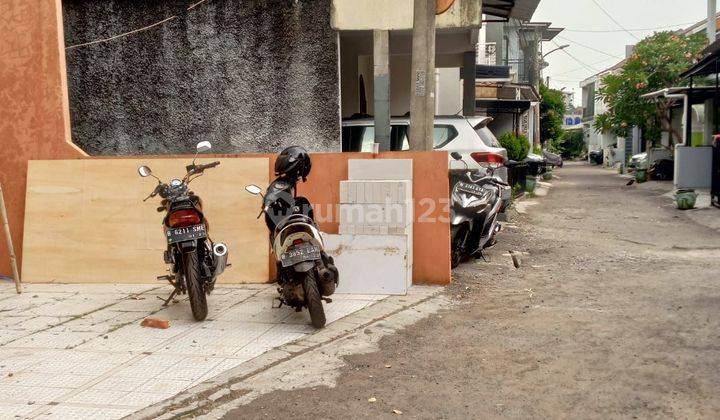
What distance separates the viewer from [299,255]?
17.1ft

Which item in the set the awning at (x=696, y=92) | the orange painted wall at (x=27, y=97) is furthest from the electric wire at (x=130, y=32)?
the awning at (x=696, y=92)

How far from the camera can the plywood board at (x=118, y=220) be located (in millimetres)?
7176

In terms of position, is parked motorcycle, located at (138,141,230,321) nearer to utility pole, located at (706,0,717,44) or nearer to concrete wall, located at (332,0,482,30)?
concrete wall, located at (332,0,482,30)

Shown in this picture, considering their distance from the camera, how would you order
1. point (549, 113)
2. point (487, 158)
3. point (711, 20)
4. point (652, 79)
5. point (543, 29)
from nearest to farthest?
point (487, 158) → point (711, 20) → point (652, 79) → point (543, 29) → point (549, 113)

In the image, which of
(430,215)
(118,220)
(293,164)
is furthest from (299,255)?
(118,220)

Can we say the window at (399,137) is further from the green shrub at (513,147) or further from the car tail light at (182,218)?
the green shrub at (513,147)

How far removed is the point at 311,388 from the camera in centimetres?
421

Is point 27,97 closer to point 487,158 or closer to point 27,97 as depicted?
Result: point 27,97

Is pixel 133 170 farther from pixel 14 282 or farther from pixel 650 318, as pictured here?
pixel 650 318

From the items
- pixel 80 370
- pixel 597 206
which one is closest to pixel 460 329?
pixel 80 370

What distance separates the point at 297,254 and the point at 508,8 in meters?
8.08

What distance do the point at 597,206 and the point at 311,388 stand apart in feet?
42.6

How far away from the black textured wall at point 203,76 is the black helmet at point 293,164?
3.32m

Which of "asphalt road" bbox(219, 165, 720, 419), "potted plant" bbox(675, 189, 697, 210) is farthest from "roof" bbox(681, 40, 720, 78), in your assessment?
"asphalt road" bbox(219, 165, 720, 419)
